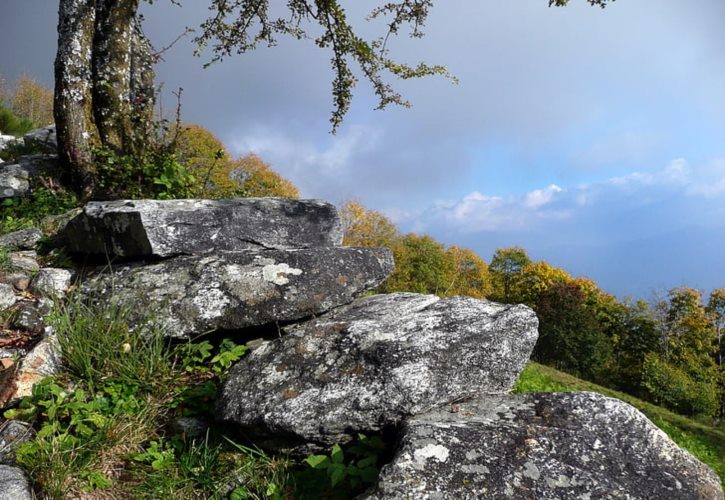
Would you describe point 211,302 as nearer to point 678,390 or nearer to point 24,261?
point 24,261

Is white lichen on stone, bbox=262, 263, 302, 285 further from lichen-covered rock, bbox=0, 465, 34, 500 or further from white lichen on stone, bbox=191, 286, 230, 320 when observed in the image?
lichen-covered rock, bbox=0, 465, 34, 500

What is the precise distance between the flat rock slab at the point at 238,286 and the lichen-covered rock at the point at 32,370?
0.77 meters

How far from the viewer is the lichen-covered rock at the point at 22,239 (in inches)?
290

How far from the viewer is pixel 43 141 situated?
12.4m

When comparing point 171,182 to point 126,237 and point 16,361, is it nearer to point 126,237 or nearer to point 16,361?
point 126,237

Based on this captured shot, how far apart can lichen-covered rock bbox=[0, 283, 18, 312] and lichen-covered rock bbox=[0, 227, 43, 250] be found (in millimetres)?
1658

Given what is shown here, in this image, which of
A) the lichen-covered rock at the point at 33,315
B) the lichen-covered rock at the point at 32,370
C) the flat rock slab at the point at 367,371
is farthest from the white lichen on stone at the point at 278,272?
the lichen-covered rock at the point at 33,315

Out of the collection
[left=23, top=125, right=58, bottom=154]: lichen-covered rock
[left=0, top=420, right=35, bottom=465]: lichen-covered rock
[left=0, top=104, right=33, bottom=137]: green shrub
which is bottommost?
[left=0, top=420, right=35, bottom=465]: lichen-covered rock

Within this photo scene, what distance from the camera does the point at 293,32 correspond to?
12.4 m

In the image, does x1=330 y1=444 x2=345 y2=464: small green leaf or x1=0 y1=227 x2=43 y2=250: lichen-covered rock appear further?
x1=0 y1=227 x2=43 y2=250: lichen-covered rock

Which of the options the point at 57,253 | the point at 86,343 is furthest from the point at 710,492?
the point at 57,253

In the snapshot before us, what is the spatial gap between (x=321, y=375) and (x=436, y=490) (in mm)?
1437

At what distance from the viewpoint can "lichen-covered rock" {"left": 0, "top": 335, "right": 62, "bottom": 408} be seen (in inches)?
178

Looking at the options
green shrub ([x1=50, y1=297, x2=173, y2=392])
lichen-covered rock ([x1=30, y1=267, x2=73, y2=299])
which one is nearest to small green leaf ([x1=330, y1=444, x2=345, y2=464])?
green shrub ([x1=50, y1=297, x2=173, y2=392])
